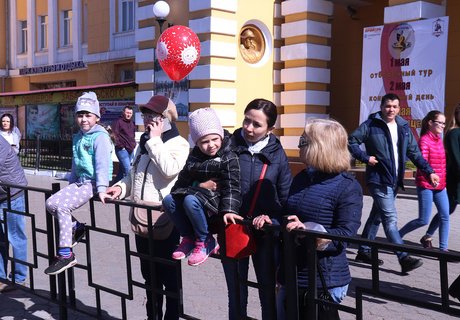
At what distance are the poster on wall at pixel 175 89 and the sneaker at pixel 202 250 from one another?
410 inches

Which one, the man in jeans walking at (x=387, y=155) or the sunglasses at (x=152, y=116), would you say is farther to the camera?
the man in jeans walking at (x=387, y=155)

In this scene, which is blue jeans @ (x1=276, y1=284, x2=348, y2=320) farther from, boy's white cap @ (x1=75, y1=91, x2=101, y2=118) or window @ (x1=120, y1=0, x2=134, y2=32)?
window @ (x1=120, y1=0, x2=134, y2=32)

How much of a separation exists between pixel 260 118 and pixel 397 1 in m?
9.55

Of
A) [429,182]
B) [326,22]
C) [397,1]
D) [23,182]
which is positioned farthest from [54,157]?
[429,182]

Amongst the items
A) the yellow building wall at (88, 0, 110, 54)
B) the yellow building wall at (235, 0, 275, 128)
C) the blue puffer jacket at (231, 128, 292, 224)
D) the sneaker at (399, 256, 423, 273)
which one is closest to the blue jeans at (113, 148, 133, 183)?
the yellow building wall at (235, 0, 275, 128)

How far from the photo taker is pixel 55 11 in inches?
994

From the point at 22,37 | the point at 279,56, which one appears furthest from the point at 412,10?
the point at 22,37

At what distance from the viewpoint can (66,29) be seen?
83.1ft

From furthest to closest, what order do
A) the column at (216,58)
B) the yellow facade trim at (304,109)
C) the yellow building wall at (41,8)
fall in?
the yellow building wall at (41,8) < the yellow facade trim at (304,109) < the column at (216,58)

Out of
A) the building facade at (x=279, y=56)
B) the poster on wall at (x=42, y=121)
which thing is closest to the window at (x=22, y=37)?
the poster on wall at (x=42, y=121)

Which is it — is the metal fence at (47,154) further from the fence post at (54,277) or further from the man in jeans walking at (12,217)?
the fence post at (54,277)

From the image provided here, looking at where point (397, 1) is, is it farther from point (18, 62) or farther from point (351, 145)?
point (18, 62)

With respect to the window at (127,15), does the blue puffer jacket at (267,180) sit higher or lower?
lower

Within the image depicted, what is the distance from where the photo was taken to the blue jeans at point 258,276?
3.06 meters
